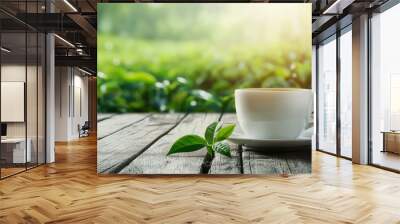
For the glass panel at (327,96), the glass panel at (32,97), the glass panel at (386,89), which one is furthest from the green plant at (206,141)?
the glass panel at (327,96)

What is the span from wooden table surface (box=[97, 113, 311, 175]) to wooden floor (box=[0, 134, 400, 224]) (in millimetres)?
142

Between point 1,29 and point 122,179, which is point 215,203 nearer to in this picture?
point 122,179

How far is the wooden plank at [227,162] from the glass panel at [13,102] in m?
2.92

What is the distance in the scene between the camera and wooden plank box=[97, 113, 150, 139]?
560cm

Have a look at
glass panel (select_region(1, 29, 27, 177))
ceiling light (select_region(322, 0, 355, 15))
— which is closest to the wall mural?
ceiling light (select_region(322, 0, 355, 15))

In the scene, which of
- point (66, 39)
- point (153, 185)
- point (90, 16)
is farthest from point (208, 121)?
point (66, 39)

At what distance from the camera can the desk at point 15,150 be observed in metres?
5.77

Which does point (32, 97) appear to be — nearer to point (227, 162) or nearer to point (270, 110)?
point (227, 162)

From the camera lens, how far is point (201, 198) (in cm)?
436

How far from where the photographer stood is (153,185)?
5172mm

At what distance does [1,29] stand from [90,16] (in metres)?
2.34

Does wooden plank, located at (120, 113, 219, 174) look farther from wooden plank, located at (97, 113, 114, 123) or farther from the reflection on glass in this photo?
the reflection on glass

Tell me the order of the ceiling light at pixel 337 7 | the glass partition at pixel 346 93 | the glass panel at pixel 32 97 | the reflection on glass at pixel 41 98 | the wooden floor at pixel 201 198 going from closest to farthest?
the wooden floor at pixel 201 198
the ceiling light at pixel 337 7
the glass panel at pixel 32 97
the reflection on glass at pixel 41 98
the glass partition at pixel 346 93

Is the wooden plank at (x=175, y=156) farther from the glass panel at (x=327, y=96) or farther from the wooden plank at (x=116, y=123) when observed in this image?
the glass panel at (x=327, y=96)
